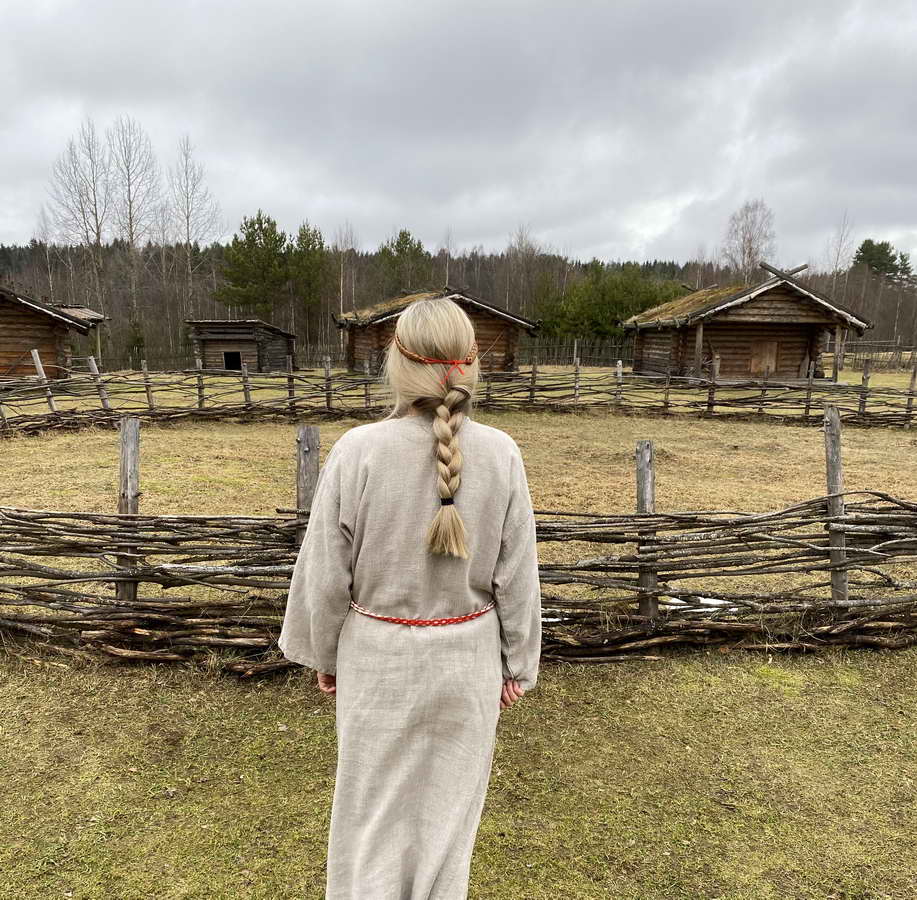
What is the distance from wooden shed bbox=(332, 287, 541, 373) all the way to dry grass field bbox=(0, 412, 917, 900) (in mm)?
17089

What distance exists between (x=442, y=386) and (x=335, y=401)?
15.2m

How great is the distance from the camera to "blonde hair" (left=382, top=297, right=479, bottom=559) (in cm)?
142

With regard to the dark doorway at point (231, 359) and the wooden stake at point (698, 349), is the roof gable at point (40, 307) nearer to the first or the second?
the dark doorway at point (231, 359)

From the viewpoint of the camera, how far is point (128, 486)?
3539 millimetres

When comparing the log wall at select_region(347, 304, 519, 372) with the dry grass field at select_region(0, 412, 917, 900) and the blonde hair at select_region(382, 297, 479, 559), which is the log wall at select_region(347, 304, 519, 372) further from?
the blonde hair at select_region(382, 297, 479, 559)

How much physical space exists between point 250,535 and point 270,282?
120 feet

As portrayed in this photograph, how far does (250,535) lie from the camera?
3.47 metres

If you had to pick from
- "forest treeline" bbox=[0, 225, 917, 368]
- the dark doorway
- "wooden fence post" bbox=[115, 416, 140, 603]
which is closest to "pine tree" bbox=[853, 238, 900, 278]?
"forest treeline" bbox=[0, 225, 917, 368]

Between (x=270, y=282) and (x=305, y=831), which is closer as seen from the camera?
(x=305, y=831)

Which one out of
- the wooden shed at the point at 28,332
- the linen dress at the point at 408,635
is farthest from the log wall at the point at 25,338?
the linen dress at the point at 408,635

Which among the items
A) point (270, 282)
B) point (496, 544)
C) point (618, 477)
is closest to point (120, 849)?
point (496, 544)

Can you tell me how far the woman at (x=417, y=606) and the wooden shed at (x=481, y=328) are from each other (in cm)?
1844

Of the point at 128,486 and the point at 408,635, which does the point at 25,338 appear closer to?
the point at 128,486

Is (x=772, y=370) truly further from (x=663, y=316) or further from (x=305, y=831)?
(x=305, y=831)
